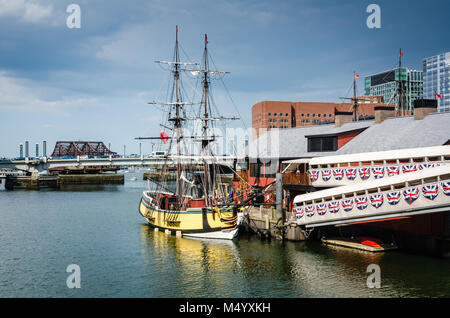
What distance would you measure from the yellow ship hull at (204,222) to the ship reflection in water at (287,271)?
2.81 m

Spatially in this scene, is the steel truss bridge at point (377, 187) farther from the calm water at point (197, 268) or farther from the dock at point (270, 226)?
the calm water at point (197, 268)

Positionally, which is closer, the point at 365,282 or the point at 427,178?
the point at 365,282

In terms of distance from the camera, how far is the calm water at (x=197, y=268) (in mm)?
26250

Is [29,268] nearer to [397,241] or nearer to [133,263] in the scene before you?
[133,263]

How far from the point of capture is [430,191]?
2884 cm

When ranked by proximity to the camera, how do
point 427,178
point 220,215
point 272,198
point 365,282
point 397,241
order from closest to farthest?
point 365,282, point 427,178, point 397,241, point 220,215, point 272,198

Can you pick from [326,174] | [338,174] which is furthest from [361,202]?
[326,174]

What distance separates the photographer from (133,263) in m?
33.4

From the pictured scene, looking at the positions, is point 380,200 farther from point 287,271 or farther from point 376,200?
point 287,271

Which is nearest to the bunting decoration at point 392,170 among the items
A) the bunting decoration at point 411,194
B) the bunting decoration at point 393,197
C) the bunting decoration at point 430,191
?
the bunting decoration at point 393,197

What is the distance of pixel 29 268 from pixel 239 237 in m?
20.3

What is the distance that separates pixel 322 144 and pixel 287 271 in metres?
21.2
